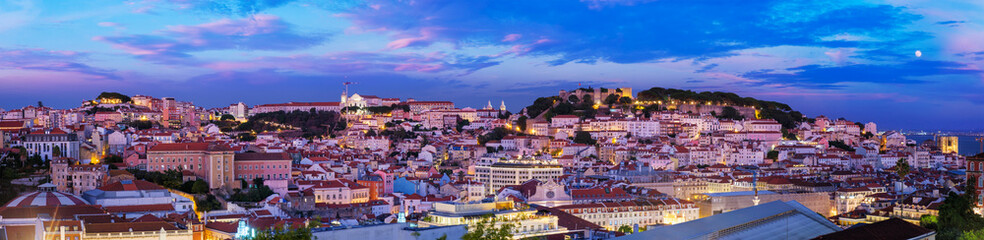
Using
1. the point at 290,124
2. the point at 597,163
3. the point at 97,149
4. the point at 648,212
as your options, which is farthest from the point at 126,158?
the point at 290,124

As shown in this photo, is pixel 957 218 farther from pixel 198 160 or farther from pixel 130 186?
pixel 198 160

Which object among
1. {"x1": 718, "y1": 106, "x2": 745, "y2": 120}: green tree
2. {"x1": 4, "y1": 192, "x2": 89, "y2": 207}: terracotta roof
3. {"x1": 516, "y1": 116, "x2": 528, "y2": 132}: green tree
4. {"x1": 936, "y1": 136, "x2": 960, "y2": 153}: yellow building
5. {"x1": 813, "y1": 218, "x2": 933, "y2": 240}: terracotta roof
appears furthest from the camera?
{"x1": 936, "y1": 136, "x2": 960, "y2": 153}: yellow building

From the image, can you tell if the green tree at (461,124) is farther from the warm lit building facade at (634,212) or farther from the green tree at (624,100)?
the warm lit building facade at (634,212)

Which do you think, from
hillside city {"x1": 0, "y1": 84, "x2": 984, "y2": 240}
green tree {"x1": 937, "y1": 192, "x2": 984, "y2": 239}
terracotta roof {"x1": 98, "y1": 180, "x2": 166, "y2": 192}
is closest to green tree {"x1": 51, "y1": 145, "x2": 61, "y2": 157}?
hillside city {"x1": 0, "y1": 84, "x2": 984, "y2": 240}

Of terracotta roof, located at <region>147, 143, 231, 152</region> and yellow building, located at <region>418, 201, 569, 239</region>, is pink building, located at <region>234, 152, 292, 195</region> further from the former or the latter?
yellow building, located at <region>418, 201, 569, 239</region>

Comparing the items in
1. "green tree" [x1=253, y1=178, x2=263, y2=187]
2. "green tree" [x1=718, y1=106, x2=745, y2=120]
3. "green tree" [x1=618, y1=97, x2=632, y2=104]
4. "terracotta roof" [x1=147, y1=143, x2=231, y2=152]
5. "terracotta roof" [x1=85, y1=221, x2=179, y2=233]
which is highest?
"green tree" [x1=618, y1=97, x2=632, y2=104]

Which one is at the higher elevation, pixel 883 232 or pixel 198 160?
pixel 198 160

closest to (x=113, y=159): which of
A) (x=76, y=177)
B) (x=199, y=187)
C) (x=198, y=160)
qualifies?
(x=198, y=160)

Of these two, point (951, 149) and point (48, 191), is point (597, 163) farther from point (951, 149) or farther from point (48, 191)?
point (951, 149)
